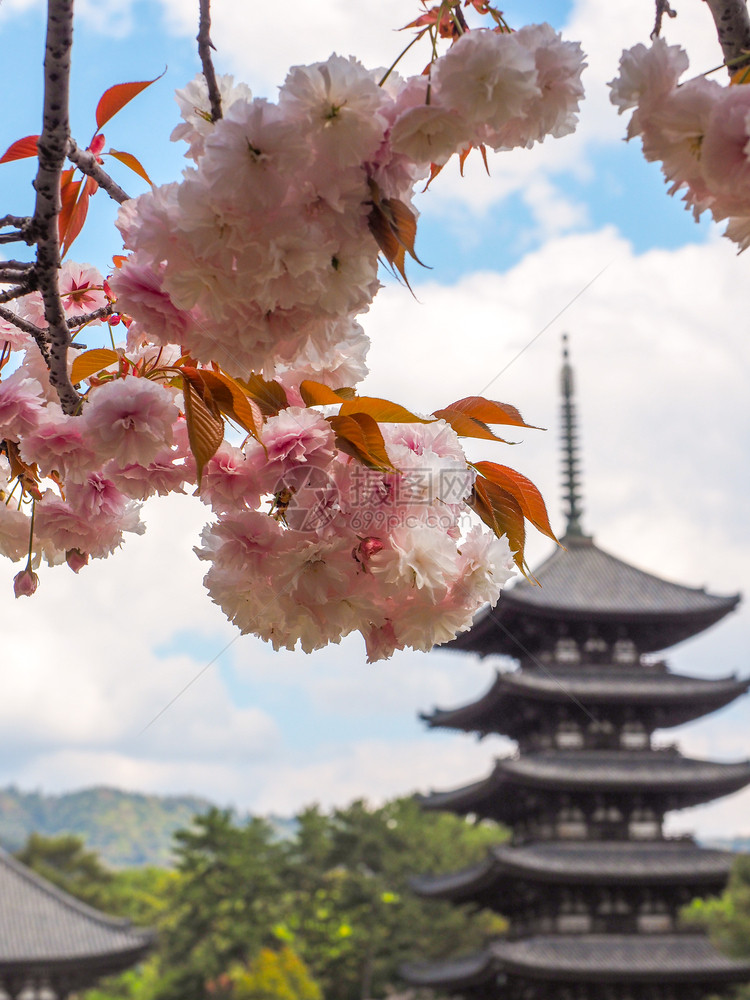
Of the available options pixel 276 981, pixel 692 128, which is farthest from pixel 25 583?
pixel 276 981

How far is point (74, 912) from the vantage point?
17.3 m

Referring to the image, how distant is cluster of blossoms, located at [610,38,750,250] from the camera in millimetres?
849

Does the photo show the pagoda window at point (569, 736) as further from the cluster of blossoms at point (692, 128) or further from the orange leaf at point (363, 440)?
the cluster of blossoms at point (692, 128)

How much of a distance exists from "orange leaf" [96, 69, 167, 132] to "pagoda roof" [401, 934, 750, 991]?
12377 millimetres

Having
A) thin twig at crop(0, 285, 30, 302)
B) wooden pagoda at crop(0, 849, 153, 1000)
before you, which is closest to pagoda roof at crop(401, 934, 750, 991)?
wooden pagoda at crop(0, 849, 153, 1000)

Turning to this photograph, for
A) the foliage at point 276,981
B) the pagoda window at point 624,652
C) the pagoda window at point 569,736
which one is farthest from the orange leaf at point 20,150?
the foliage at point 276,981

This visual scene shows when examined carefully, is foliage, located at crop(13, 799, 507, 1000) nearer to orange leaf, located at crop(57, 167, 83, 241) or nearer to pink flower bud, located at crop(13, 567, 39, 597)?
pink flower bud, located at crop(13, 567, 39, 597)

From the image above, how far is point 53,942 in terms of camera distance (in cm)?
1611

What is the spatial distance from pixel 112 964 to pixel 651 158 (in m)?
17.8

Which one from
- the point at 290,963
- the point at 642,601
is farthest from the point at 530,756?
the point at 290,963

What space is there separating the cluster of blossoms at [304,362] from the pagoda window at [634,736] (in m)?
13.6

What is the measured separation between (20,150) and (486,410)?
0.78 meters

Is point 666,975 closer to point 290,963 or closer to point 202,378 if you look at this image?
point 202,378

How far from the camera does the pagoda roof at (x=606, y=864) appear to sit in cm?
1232
